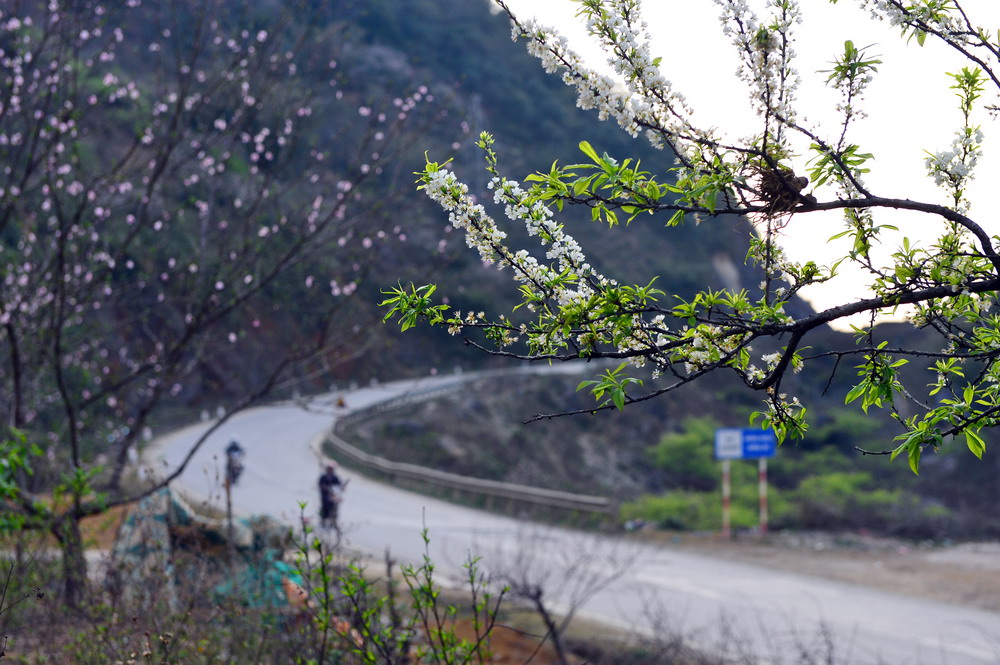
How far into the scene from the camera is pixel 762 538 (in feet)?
56.5

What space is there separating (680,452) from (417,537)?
15582mm

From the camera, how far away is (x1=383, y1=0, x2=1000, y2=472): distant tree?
9.36ft

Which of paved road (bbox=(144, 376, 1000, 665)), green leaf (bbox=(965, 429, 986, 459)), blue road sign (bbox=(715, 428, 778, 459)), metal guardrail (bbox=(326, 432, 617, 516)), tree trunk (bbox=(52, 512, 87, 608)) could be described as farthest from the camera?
metal guardrail (bbox=(326, 432, 617, 516))

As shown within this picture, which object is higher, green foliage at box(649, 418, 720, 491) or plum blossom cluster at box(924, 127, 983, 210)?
plum blossom cluster at box(924, 127, 983, 210)

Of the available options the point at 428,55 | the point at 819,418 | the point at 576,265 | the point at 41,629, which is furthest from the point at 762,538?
the point at 428,55

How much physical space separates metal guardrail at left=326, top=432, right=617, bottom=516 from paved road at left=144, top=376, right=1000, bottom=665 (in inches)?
27.5

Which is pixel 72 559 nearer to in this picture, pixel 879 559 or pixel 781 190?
pixel 781 190

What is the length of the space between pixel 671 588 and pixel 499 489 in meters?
7.65

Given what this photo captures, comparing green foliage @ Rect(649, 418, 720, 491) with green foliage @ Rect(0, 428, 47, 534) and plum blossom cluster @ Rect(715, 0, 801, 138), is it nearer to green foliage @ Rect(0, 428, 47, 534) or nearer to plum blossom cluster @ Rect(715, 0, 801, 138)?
green foliage @ Rect(0, 428, 47, 534)

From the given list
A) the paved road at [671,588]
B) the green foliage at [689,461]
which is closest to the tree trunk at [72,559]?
the paved road at [671,588]

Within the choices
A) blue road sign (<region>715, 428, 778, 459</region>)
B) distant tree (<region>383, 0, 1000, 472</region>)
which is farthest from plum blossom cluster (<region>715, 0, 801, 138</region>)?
blue road sign (<region>715, 428, 778, 459</region>)

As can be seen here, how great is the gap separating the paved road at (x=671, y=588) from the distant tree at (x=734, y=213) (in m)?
3.32

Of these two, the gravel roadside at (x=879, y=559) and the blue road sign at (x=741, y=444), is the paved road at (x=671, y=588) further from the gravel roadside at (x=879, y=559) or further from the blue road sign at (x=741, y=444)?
the blue road sign at (x=741, y=444)

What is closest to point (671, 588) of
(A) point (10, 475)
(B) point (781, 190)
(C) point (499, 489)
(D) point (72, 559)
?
(C) point (499, 489)
